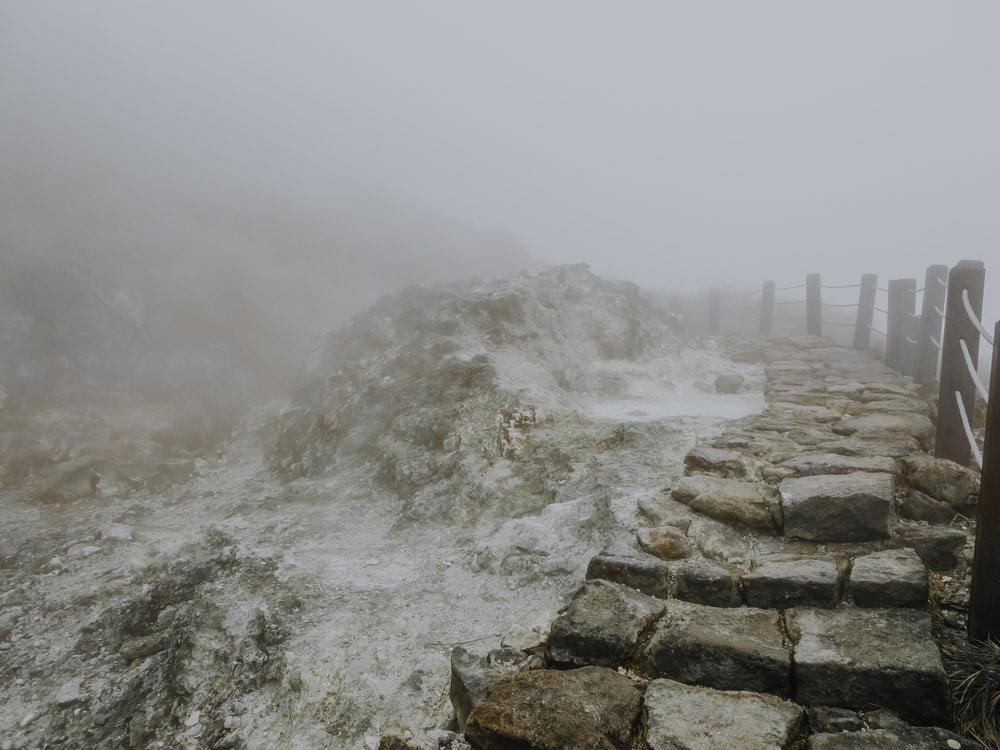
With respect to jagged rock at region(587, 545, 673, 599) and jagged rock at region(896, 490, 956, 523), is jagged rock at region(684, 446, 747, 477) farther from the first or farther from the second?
jagged rock at region(587, 545, 673, 599)

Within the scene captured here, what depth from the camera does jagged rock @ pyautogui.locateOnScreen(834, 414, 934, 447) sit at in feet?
13.2

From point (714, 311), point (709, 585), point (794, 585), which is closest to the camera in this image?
point (794, 585)

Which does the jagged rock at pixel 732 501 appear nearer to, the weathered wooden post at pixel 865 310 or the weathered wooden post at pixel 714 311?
the weathered wooden post at pixel 865 310

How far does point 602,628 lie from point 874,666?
2.98 feet

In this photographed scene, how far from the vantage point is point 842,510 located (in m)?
2.83

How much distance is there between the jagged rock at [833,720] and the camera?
5.89ft

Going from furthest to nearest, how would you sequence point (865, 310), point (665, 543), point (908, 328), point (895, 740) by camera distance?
point (865, 310)
point (908, 328)
point (665, 543)
point (895, 740)

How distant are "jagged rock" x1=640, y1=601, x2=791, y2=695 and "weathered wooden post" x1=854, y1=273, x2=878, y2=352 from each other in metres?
6.67

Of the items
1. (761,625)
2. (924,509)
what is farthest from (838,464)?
(761,625)

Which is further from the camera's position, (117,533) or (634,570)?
(117,533)

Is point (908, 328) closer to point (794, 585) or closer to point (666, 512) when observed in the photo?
point (666, 512)

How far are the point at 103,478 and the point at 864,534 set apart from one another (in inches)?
259

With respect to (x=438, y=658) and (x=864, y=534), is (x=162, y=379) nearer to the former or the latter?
(x=438, y=658)

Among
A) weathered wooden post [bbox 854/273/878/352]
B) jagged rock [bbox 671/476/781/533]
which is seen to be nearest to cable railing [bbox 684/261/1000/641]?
weathered wooden post [bbox 854/273/878/352]
